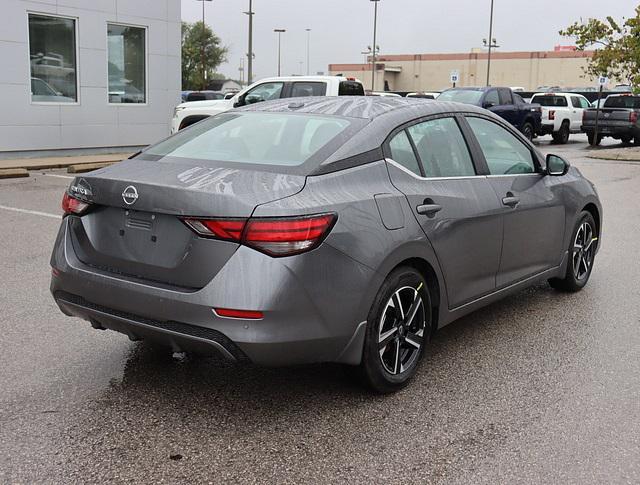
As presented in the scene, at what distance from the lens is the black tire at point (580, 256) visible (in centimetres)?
628

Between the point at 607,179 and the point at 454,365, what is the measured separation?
13499mm

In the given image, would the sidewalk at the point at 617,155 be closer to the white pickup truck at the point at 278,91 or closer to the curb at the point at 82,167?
the white pickup truck at the point at 278,91

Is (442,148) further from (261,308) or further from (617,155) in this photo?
(617,155)

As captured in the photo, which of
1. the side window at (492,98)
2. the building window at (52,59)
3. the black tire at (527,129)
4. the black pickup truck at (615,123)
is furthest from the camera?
the black pickup truck at (615,123)

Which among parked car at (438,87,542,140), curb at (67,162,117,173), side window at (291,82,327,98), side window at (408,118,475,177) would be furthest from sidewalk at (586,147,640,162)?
side window at (408,118,475,177)

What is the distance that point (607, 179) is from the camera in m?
16.9

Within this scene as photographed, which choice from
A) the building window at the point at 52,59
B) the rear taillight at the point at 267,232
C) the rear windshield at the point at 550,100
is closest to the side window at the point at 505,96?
the rear windshield at the point at 550,100

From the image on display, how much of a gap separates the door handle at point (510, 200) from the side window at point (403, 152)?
925 mm

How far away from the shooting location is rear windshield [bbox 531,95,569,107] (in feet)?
98.0

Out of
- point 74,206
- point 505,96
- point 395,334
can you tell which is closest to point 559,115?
point 505,96

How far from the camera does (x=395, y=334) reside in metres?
4.22

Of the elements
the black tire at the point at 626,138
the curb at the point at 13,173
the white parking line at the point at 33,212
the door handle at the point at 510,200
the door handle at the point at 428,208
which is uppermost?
the door handle at the point at 428,208

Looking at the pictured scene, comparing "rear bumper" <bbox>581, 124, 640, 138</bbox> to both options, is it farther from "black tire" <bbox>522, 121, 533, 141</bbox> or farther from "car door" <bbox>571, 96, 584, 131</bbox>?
"black tire" <bbox>522, 121, 533, 141</bbox>

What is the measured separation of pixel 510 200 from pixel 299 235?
214 centimetres
